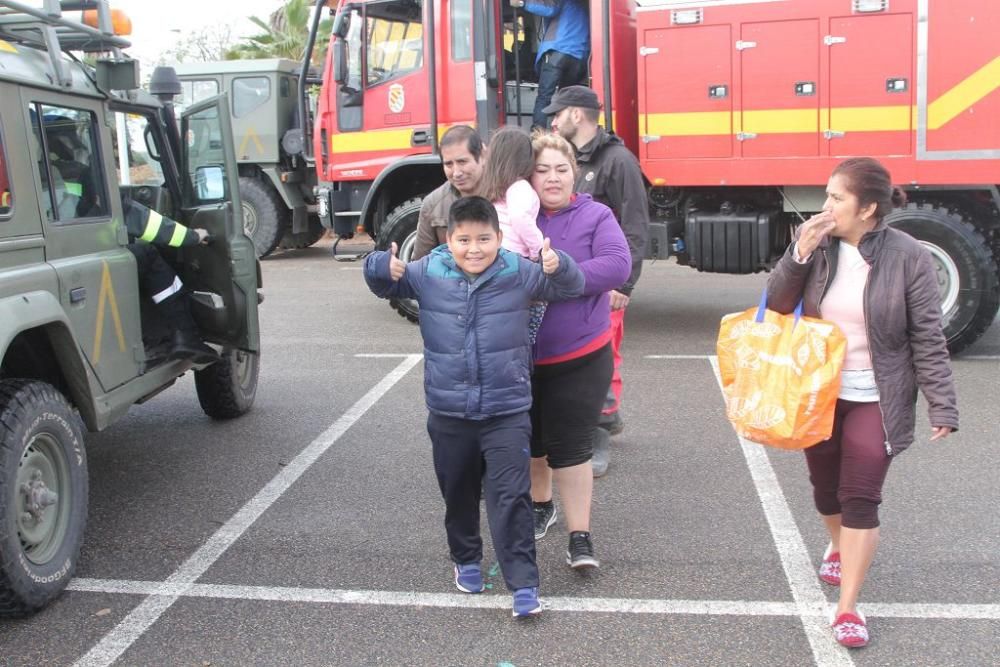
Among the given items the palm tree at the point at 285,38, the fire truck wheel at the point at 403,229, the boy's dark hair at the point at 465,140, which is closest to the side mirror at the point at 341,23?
the fire truck wheel at the point at 403,229

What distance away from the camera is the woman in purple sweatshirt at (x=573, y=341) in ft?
12.8

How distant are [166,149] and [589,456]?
3322mm

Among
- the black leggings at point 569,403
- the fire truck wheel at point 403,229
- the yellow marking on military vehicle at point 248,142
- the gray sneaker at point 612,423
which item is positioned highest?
the yellow marking on military vehicle at point 248,142

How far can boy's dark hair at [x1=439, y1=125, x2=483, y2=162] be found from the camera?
4004mm

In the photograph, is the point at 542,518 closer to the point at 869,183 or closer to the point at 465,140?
the point at 465,140

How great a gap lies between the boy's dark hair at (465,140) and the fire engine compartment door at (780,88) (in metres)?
4.47

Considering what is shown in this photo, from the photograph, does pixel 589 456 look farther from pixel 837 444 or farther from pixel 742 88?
pixel 742 88

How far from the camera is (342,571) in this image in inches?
164

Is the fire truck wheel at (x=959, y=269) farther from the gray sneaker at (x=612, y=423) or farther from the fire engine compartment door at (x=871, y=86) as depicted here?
the gray sneaker at (x=612, y=423)

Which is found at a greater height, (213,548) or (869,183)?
(869,183)

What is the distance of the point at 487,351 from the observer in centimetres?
363

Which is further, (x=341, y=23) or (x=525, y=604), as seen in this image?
(x=341, y=23)

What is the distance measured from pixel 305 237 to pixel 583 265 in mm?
12344

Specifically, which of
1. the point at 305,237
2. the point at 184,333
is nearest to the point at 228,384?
the point at 184,333
